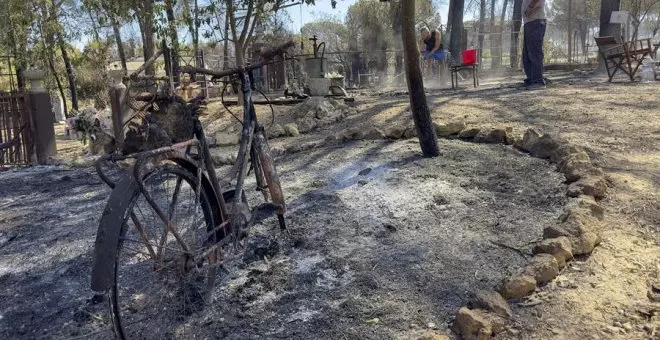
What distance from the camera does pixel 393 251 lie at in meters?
3.27

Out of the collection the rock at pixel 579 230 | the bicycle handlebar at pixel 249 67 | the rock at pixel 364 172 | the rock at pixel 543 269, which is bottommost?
the rock at pixel 543 269

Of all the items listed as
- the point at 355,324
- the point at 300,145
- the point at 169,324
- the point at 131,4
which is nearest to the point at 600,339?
the point at 355,324

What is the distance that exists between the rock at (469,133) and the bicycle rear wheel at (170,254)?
3.73m

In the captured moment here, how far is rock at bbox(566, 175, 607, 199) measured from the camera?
12.6 feet

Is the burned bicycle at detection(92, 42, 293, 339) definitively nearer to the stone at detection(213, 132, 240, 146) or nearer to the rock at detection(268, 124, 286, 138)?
the stone at detection(213, 132, 240, 146)

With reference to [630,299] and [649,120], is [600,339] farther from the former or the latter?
[649,120]

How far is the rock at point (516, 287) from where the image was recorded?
8.73 ft

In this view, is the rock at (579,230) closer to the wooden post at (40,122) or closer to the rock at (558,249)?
the rock at (558,249)

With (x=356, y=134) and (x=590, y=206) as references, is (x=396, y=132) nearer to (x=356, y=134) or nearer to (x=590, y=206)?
(x=356, y=134)

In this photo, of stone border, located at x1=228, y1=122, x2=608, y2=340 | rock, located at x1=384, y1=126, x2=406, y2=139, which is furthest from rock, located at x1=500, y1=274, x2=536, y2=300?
rock, located at x1=384, y1=126, x2=406, y2=139

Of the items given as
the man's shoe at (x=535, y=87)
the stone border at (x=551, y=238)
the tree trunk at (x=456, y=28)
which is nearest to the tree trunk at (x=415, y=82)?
the stone border at (x=551, y=238)

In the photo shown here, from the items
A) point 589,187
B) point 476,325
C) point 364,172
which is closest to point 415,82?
point 364,172

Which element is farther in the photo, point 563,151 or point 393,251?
point 563,151

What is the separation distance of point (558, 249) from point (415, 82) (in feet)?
7.95
